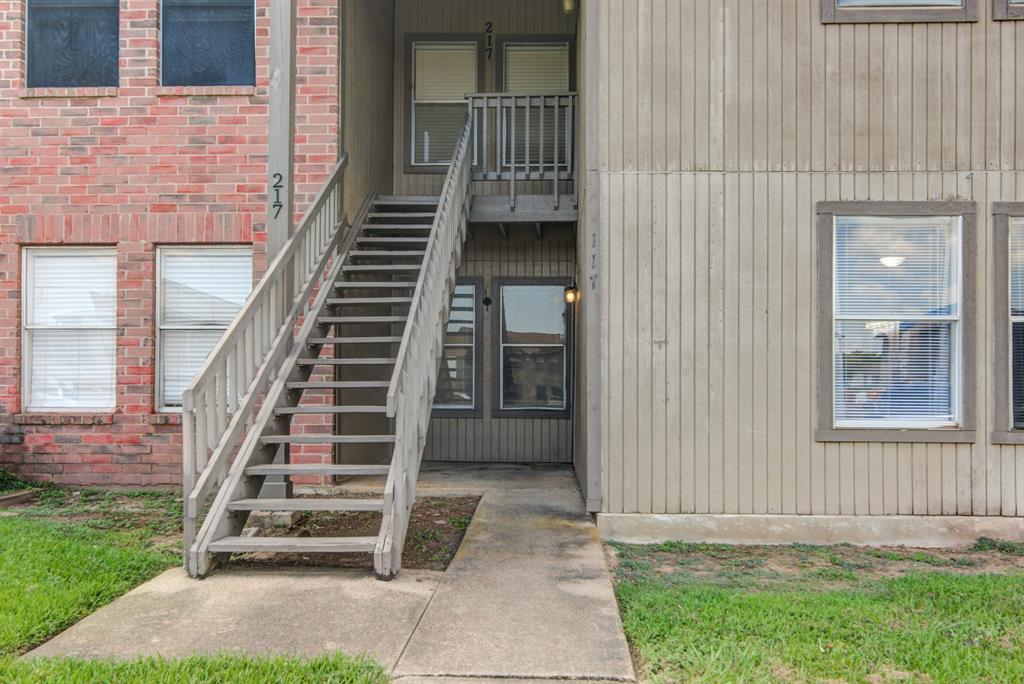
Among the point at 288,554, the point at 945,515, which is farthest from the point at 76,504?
the point at 945,515

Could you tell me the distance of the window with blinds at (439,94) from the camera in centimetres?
903

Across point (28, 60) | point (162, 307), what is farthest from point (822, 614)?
point (28, 60)

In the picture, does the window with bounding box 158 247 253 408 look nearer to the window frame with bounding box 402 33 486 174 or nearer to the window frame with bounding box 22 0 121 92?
the window frame with bounding box 22 0 121 92

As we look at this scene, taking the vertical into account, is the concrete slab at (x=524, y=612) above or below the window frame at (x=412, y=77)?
below

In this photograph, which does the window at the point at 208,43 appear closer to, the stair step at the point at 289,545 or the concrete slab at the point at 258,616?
the stair step at the point at 289,545

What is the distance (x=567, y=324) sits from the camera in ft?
29.5

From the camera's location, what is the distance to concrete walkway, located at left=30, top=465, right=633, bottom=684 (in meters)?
3.07

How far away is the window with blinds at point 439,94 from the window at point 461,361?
1.84 m

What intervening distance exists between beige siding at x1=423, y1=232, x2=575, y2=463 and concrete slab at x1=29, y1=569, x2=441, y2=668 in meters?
4.64

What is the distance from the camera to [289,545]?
4.27 m

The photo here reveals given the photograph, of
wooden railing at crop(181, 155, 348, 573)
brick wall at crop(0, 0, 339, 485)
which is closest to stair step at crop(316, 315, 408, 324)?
wooden railing at crop(181, 155, 348, 573)

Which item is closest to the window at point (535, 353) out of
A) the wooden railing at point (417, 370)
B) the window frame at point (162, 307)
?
the wooden railing at point (417, 370)

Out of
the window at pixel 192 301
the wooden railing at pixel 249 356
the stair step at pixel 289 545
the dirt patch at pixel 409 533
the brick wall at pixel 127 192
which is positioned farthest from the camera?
the window at pixel 192 301

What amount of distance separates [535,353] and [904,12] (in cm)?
527
